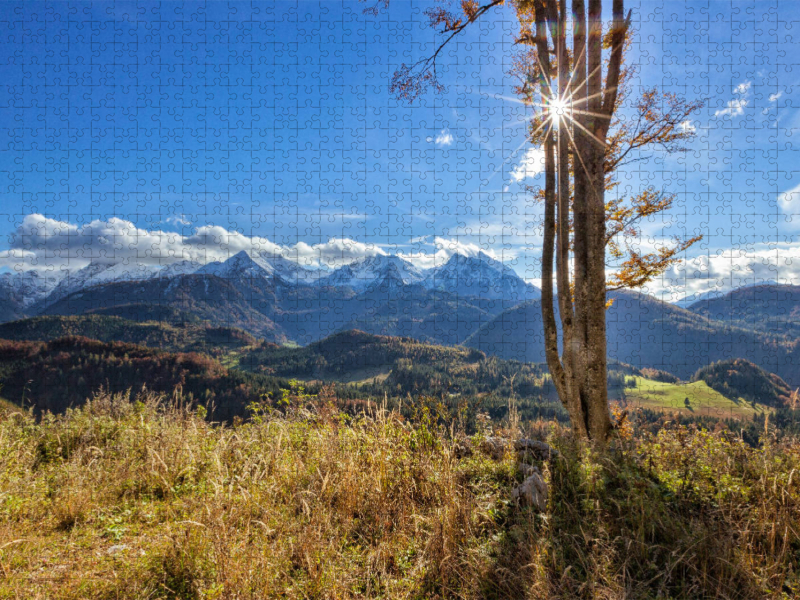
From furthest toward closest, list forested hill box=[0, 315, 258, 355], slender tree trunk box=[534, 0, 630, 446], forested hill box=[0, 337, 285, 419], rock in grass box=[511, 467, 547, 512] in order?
1. forested hill box=[0, 315, 258, 355]
2. forested hill box=[0, 337, 285, 419]
3. slender tree trunk box=[534, 0, 630, 446]
4. rock in grass box=[511, 467, 547, 512]

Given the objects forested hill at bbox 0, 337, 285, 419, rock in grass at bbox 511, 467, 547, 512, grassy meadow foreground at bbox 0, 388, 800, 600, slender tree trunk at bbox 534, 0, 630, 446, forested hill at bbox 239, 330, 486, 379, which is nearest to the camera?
grassy meadow foreground at bbox 0, 388, 800, 600

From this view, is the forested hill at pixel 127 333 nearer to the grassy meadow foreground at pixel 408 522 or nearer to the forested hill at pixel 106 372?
the forested hill at pixel 106 372

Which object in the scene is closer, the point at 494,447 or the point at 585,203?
the point at 494,447

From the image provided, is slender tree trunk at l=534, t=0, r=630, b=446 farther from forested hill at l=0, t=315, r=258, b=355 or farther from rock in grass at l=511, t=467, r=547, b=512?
forested hill at l=0, t=315, r=258, b=355

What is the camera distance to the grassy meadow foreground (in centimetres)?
275

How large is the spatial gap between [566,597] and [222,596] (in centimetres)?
244

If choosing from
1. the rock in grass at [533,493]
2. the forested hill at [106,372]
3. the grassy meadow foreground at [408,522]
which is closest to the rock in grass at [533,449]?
the grassy meadow foreground at [408,522]

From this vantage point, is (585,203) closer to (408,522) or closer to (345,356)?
(408,522)

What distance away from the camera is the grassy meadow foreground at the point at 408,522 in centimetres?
275

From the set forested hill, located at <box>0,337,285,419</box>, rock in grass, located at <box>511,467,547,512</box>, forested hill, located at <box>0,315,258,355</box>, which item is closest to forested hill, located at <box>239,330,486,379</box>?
forested hill, located at <box>0,315,258,355</box>

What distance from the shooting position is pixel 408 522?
3453 millimetres

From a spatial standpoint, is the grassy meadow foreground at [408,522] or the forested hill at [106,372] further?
the forested hill at [106,372]

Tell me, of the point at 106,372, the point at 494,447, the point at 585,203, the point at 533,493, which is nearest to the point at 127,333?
the point at 106,372

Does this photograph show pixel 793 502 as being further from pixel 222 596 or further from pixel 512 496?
pixel 222 596
